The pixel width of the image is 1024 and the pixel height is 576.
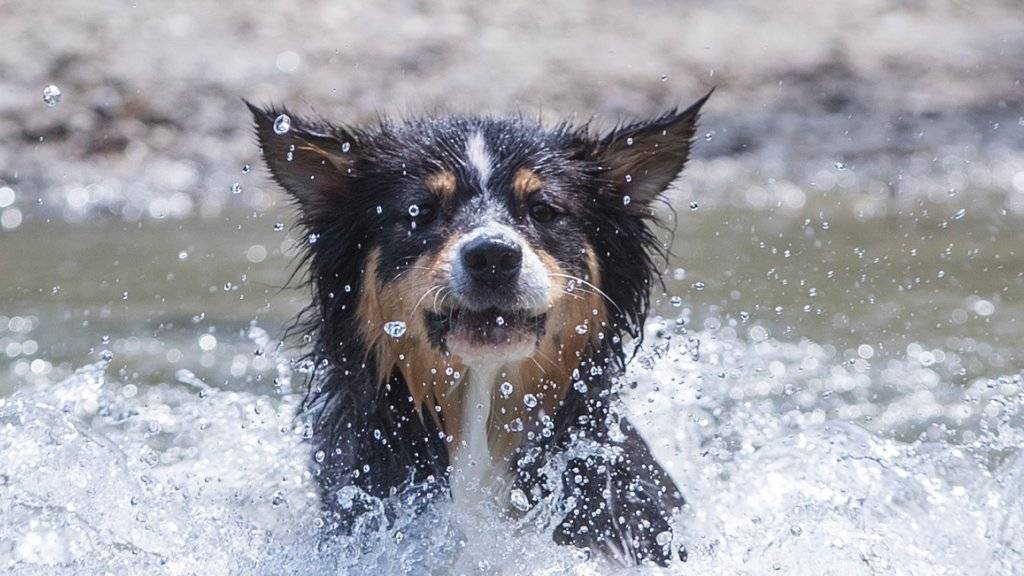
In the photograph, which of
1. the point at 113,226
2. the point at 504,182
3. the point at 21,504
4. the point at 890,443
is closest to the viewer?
the point at 504,182

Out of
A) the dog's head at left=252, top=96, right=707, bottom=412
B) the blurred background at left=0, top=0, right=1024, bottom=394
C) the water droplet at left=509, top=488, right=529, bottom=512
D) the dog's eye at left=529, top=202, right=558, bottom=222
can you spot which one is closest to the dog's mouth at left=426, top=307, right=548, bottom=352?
the dog's head at left=252, top=96, right=707, bottom=412

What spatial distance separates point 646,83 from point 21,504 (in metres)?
7.36

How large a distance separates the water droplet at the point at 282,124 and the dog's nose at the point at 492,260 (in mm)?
675

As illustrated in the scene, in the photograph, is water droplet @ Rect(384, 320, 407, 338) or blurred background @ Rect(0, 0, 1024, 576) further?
blurred background @ Rect(0, 0, 1024, 576)

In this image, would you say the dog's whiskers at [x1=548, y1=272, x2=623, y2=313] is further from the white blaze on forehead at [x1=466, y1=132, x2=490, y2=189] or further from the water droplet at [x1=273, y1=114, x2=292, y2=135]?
Answer: the water droplet at [x1=273, y1=114, x2=292, y2=135]

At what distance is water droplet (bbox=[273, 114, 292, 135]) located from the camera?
423 centimetres

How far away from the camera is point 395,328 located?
14.0 ft

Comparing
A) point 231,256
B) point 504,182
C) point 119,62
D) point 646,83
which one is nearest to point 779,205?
point 646,83

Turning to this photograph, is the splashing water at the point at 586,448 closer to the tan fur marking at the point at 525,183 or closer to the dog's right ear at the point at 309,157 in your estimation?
the tan fur marking at the point at 525,183

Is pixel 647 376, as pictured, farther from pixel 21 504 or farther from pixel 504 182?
pixel 21 504

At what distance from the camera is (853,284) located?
25.1ft

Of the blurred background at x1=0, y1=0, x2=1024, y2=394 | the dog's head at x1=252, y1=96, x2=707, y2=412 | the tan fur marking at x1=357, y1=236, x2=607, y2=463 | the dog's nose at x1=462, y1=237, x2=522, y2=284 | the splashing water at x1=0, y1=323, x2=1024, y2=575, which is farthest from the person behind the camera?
the blurred background at x1=0, y1=0, x2=1024, y2=394

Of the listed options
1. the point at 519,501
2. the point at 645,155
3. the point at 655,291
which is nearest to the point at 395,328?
the point at 519,501

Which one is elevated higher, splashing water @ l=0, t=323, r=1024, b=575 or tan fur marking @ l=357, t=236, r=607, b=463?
tan fur marking @ l=357, t=236, r=607, b=463
